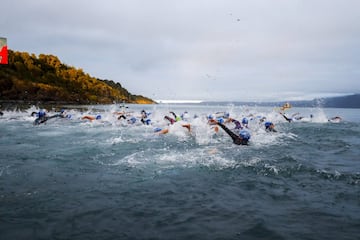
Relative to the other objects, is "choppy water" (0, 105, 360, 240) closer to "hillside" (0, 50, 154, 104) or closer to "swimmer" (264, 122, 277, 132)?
"swimmer" (264, 122, 277, 132)

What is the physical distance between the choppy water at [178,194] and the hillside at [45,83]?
79735mm

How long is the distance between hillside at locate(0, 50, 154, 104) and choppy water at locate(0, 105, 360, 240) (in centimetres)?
7973

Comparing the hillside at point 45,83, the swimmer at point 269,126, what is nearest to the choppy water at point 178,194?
the swimmer at point 269,126

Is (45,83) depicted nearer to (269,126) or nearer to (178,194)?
(269,126)

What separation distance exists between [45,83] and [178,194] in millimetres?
104309

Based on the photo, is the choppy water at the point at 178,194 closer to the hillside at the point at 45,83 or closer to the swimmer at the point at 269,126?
the swimmer at the point at 269,126

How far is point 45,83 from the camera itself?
320 feet

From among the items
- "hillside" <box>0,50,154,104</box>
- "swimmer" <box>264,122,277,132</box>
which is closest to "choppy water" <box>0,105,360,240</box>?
"swimmer" <box>264,122,277,132</box>

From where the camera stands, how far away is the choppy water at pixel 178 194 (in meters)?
4.79

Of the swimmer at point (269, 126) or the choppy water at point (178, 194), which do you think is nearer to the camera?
the choppy water at point (178, 194)

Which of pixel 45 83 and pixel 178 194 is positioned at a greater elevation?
pixel 45 83

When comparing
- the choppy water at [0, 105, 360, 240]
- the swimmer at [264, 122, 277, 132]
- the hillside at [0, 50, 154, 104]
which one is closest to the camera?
the choppy water at [0, 105, 360, 240]

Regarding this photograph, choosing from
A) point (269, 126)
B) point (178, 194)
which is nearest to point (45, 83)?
point (269, 126)

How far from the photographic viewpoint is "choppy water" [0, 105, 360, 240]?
4.79 meters
